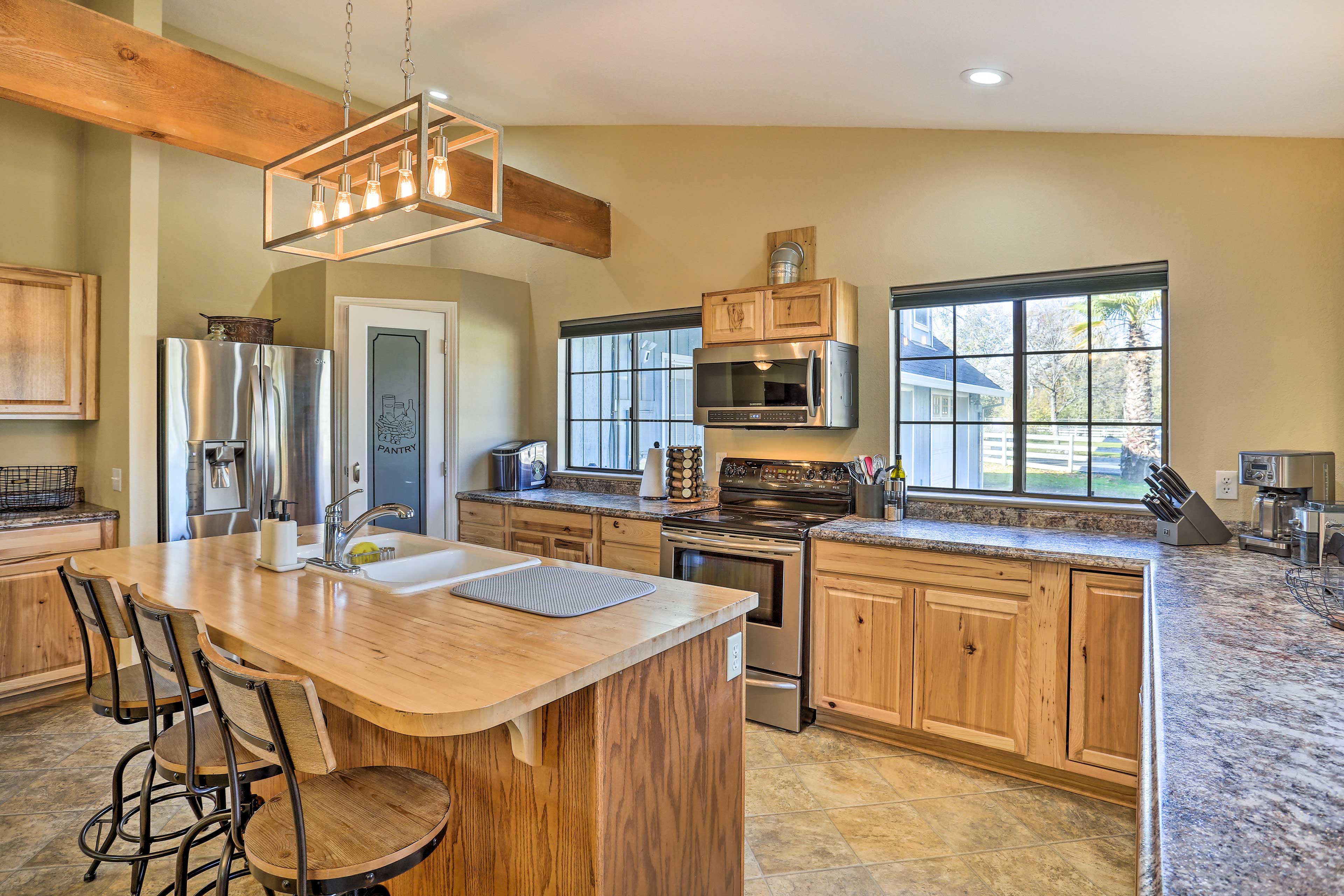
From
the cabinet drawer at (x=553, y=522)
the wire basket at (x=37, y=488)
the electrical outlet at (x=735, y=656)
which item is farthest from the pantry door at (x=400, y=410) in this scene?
the electrical outlet at (x=735, y=656)

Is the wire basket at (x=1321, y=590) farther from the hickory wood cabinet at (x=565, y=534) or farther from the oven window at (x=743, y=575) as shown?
the hickory wood cabinet at (x=565, y=534)

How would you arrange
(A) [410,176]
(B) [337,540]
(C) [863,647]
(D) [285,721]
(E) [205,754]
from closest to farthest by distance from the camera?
(D) [285,721], (E) [205,754], (A) [410,176], (B) [337,540], (C) [863,647]

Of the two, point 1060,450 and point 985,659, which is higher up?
point 1060,450

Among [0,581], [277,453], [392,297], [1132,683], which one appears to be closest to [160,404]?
[277,453]

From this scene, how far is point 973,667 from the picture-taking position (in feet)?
9.18

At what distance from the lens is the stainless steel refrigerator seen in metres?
3.62

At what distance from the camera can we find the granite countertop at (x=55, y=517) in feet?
10.6

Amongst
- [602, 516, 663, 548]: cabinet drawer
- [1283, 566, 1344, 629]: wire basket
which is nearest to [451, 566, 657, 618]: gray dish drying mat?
[602, 516, 663, 548]: cabinet drawer

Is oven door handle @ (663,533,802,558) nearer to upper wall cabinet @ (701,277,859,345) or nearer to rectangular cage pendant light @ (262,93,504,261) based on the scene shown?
upper wall cabinet @ (701,277,859,345)

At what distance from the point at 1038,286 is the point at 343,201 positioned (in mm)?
2789

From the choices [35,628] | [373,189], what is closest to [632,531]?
[373,189]

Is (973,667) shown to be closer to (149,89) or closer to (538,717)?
(538,717)

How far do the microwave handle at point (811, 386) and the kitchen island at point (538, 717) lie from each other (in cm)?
155

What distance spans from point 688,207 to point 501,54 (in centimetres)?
126
